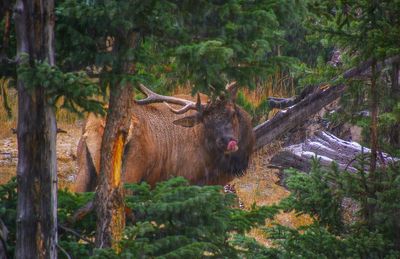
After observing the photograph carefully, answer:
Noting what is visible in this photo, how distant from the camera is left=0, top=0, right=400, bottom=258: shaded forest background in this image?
166 inches

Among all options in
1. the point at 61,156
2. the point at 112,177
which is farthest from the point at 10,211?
the point at 61,156

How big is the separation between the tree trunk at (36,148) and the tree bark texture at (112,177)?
312mm

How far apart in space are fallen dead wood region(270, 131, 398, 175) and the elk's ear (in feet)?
3.68

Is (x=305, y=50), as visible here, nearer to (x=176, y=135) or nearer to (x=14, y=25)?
(x=176, y=135)

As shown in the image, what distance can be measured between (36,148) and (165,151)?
6080 millimetres

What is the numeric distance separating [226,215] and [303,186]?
50.8 inches

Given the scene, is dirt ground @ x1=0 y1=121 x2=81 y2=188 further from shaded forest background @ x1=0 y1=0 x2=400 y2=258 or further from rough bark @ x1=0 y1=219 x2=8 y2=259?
rough bark @ x1=0 y1=219 x2=8 y2=259

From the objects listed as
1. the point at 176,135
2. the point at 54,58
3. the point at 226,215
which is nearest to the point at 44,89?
the point at 54,58

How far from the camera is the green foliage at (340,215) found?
5797 millimetres

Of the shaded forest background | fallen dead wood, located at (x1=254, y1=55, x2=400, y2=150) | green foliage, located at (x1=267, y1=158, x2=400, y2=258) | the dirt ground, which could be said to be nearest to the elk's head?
fallen dead wood, located at (x1=254, y1=55, x2=400, y2=150)

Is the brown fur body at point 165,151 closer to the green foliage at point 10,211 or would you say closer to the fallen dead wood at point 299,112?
the fallen dead wood at point 299,112

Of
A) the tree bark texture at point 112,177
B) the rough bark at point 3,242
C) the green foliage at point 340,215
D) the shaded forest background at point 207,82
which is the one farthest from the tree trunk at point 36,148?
the green foliage at point 340,215

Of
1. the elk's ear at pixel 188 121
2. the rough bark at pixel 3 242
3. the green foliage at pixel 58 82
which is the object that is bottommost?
the elk's ear at pixel 188 121

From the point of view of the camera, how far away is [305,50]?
52.5 feet
